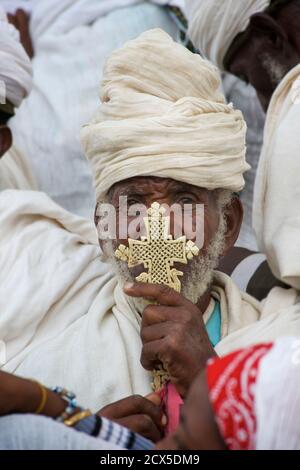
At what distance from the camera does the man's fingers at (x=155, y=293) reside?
305cm

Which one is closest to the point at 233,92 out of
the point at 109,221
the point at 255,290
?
the point at 255,290

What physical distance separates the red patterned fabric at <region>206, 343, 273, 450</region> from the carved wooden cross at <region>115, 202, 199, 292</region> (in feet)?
3.67

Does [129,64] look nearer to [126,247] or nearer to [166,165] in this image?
[166,165]

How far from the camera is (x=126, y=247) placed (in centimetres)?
326

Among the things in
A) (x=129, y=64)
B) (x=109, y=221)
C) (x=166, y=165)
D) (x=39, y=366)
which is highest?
(x=129, y=64)

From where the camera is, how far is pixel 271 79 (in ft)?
15.0

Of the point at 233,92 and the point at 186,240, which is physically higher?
the point at 186,240

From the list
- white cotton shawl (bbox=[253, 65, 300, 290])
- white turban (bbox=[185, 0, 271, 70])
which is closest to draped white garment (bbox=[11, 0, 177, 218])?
white turban (bbox=[185, 0, 271, 70])

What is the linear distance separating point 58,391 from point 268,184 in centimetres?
148

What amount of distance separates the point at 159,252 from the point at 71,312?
568 mm

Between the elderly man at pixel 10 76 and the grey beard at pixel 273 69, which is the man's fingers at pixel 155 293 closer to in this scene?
the elderly man at pixel 10 76

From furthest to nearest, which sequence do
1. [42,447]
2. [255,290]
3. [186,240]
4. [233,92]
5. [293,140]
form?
[233,92], [255,290], [293,140], [186,240], [42,447]

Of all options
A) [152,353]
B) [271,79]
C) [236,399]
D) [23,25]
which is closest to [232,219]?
[152,353]

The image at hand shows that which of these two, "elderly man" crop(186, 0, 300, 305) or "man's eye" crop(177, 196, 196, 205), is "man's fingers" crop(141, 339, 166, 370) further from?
"elderly man" crop(186, 0, 300, 305)
